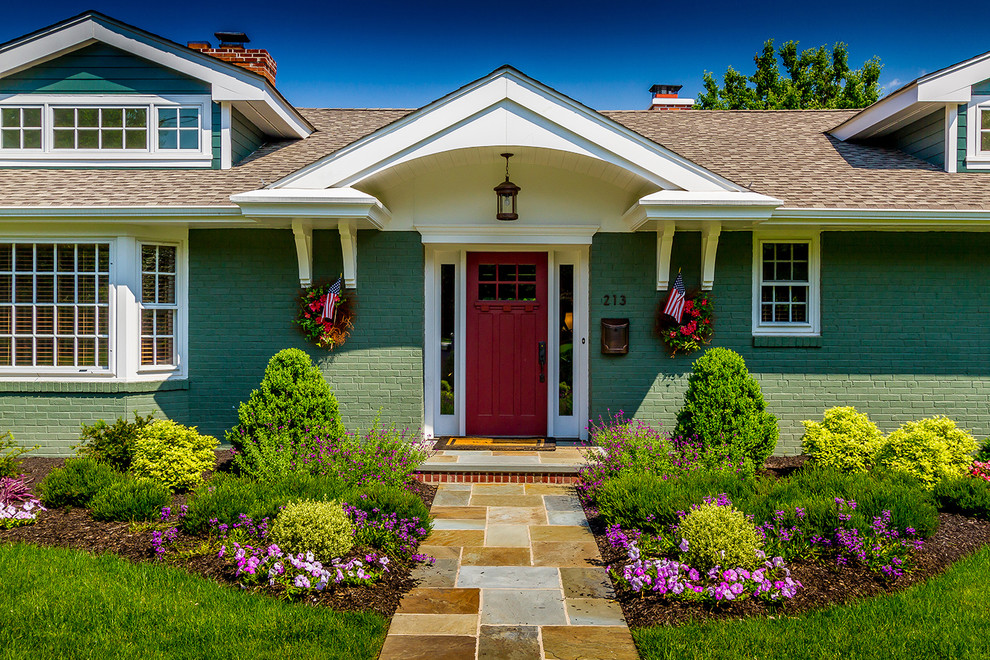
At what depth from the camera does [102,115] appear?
8.33 metres

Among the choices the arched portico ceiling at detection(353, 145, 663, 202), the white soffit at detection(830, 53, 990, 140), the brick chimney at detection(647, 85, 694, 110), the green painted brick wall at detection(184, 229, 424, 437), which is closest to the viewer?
the arched portico ceiling at detection(353, 145, 663, 202)

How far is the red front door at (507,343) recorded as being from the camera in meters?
8.39

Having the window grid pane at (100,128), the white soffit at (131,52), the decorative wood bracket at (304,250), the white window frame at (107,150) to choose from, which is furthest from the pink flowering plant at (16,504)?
the white soffit at (131,52)

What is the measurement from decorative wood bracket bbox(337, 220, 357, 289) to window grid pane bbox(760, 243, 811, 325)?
15.8 ft

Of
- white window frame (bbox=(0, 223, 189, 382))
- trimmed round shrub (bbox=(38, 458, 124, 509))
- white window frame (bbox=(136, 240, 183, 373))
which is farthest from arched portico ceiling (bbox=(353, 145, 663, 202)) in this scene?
trimmed round shrub (bbox=(38, 458, 124, 509))

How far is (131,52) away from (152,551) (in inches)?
252

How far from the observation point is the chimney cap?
973 cm

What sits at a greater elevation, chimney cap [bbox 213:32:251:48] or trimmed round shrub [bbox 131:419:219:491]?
chimney cap [bbox 213:32:251:48]

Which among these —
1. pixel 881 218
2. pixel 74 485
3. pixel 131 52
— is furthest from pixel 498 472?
pixel 131 52

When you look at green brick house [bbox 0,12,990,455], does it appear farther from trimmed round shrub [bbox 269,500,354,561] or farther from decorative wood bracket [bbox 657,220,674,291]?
trimmed round shrub [bbox 269,500,354,561]

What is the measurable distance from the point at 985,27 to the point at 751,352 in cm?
1142

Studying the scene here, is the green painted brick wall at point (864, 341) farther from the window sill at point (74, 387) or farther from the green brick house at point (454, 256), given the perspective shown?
the window sill at point (74, 387)

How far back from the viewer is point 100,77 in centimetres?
830

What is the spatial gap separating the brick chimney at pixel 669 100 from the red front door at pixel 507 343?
17.9 ft
